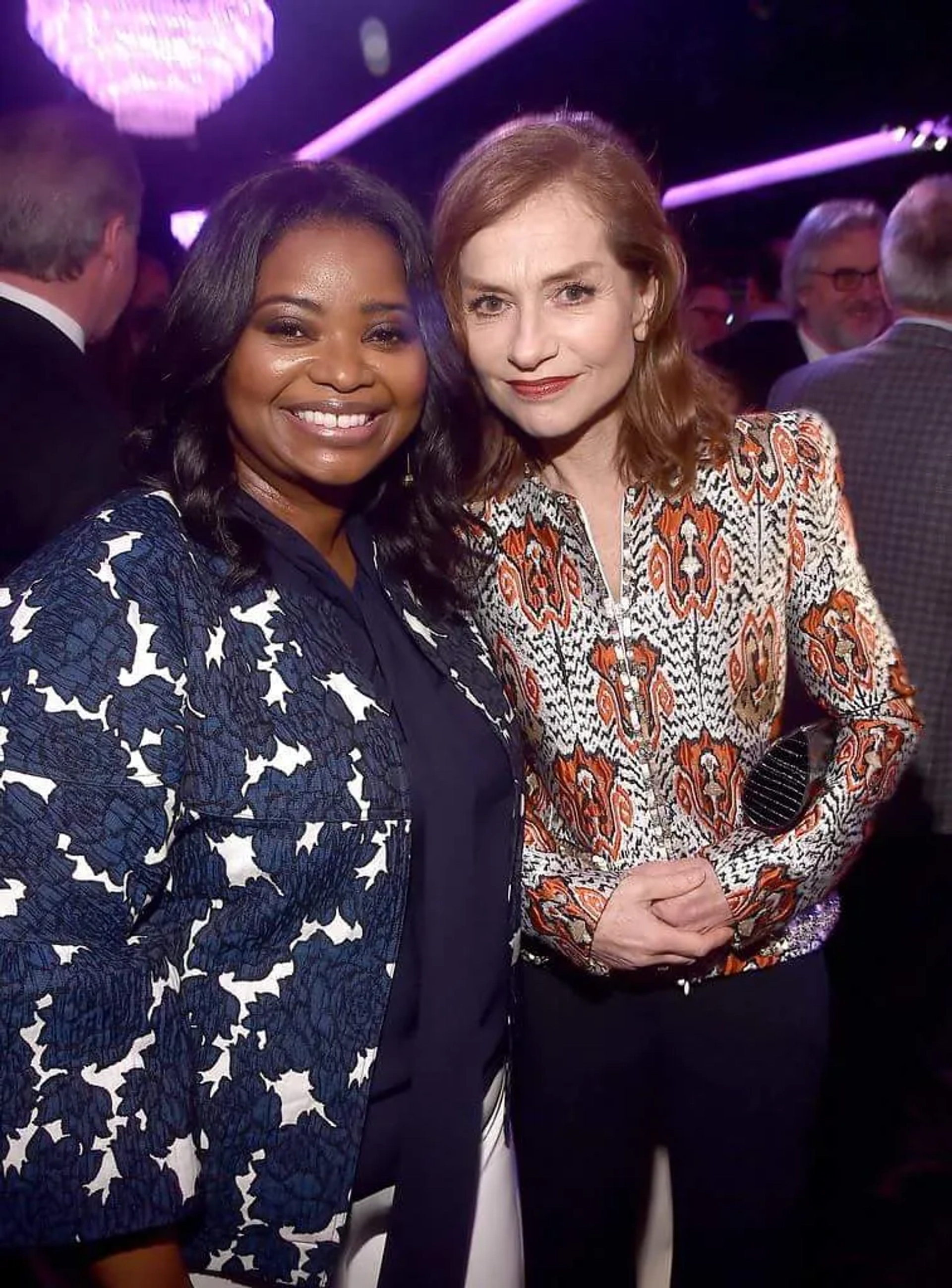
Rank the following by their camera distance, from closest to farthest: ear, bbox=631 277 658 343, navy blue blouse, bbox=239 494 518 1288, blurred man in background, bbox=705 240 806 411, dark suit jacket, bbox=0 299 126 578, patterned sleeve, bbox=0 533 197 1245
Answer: patterned sleeve, bbox=0 533 197 1245, navy blue blouse, bbox=239 494 518 1288, ear, bbox=631 277 658 343, dark suit jacket, bbox=0 299 126 578, blurred man in background, bbox=705 240 806 411

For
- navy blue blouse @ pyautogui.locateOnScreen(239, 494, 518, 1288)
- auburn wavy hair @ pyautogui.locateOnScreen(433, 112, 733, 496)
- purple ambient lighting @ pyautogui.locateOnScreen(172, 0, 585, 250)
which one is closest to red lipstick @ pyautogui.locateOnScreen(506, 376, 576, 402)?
auburn wavy hair @ pyautogui.locateOnScreen(433, 112, 733, 496)

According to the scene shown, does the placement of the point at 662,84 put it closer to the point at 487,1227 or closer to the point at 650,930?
the point at 650,930

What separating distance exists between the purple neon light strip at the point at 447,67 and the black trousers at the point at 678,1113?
464cm

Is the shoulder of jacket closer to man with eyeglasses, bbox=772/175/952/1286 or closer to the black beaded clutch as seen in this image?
the black beaded clutch

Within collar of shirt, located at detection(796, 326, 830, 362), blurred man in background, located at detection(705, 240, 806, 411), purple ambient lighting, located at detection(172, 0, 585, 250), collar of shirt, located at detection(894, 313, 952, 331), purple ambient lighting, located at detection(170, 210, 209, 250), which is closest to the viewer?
collar of shirt, located at detection(894, 313, 952, 331)

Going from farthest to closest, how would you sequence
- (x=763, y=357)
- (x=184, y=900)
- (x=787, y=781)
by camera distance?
1. (x=763, y=357)
2. (x=787, y=781)
3. (x=184, y=900)

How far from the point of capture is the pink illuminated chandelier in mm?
6328

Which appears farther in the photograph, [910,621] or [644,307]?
[910,621]

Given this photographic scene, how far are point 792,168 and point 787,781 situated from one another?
28.7ft

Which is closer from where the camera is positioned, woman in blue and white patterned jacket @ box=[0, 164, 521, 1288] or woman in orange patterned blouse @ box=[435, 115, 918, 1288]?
woman in blue and white patterned jacket @ box=[0, 164, 521, 1288]

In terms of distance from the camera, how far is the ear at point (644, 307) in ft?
5.53

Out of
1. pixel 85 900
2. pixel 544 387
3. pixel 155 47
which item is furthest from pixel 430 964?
pixel 155 47

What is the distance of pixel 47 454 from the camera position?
2.55 metres

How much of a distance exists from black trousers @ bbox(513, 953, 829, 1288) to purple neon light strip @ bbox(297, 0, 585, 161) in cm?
464
